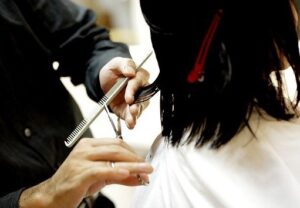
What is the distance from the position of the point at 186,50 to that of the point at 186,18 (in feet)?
0.15

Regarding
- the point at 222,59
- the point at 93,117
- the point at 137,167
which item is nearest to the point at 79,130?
the point at 93,117

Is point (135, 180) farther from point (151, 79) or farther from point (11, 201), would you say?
point (151, 79)

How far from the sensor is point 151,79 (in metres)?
0.96

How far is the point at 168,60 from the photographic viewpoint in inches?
24.5

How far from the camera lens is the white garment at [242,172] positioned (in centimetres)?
59

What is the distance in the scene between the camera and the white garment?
0.59 meters

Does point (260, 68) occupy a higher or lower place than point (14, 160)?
higher

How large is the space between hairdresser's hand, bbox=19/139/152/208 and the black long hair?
96 millimetres

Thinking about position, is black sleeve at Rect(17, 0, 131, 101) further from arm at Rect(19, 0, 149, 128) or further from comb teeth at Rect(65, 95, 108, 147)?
comb teeth at Rect(65, 95, 108, 147)

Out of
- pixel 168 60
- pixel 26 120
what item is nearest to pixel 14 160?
pixel 26 120

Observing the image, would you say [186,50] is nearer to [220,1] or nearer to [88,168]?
[220,1]

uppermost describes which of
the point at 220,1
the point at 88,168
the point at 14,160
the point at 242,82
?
the point at 220,1

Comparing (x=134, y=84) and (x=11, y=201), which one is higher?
(x=134, y=84)

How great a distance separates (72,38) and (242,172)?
23.3 inches
